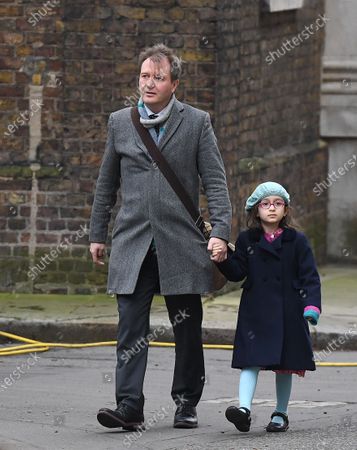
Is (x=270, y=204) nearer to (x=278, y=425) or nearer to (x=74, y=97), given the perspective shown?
(x=278, y=425)

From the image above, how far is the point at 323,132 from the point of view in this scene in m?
15.5

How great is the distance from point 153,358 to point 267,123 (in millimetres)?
3967

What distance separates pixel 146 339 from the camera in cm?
795

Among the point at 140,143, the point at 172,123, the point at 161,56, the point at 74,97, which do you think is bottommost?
the point at 140,143

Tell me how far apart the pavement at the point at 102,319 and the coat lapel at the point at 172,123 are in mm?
3542

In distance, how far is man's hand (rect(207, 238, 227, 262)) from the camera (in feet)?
25.7

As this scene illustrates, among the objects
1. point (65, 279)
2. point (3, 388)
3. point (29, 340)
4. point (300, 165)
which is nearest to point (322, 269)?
point (300, 165)

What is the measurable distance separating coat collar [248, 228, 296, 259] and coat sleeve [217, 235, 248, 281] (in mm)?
71

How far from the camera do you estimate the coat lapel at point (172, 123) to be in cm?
795

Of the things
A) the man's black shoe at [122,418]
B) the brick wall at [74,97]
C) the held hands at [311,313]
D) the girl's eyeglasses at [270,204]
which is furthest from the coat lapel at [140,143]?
the brick wall at [74,97]

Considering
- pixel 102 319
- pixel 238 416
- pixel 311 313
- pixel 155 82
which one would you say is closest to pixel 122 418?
pixel 238 416

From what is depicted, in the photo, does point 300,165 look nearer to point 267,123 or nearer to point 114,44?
point 267,123

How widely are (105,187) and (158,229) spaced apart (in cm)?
37

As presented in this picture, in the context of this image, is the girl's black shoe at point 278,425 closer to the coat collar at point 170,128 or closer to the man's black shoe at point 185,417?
the man's black shoe at point 185,417
